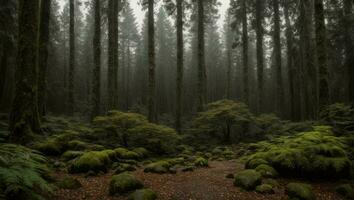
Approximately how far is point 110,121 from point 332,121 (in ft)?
28.6

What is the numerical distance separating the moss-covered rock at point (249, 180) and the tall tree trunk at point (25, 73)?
6.60 m

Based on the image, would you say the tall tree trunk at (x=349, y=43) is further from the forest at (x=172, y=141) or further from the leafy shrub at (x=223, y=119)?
the leafy shrub at (x=223, y=119)

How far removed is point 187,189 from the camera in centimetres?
696

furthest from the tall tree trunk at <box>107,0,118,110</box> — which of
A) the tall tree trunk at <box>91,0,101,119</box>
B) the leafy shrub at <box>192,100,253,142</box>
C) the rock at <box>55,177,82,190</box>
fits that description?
the rock at <box>55,177,82,190</box>

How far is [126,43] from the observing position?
51.3 meters

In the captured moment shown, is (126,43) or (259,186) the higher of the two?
(126,43)

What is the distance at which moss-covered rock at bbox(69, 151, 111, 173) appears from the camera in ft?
25.8

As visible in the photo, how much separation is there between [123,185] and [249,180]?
3.11 meters

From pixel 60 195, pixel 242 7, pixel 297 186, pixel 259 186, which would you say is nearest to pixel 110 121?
pixel 60 195

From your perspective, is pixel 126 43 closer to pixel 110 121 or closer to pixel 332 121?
pixel 110 121

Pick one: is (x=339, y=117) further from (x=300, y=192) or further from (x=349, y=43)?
(x=349, y=43)

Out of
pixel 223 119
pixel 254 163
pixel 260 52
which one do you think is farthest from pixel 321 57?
pixel 260 52

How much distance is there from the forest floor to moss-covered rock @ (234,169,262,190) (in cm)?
17

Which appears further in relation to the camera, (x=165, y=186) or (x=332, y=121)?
(x=332, y=121)
